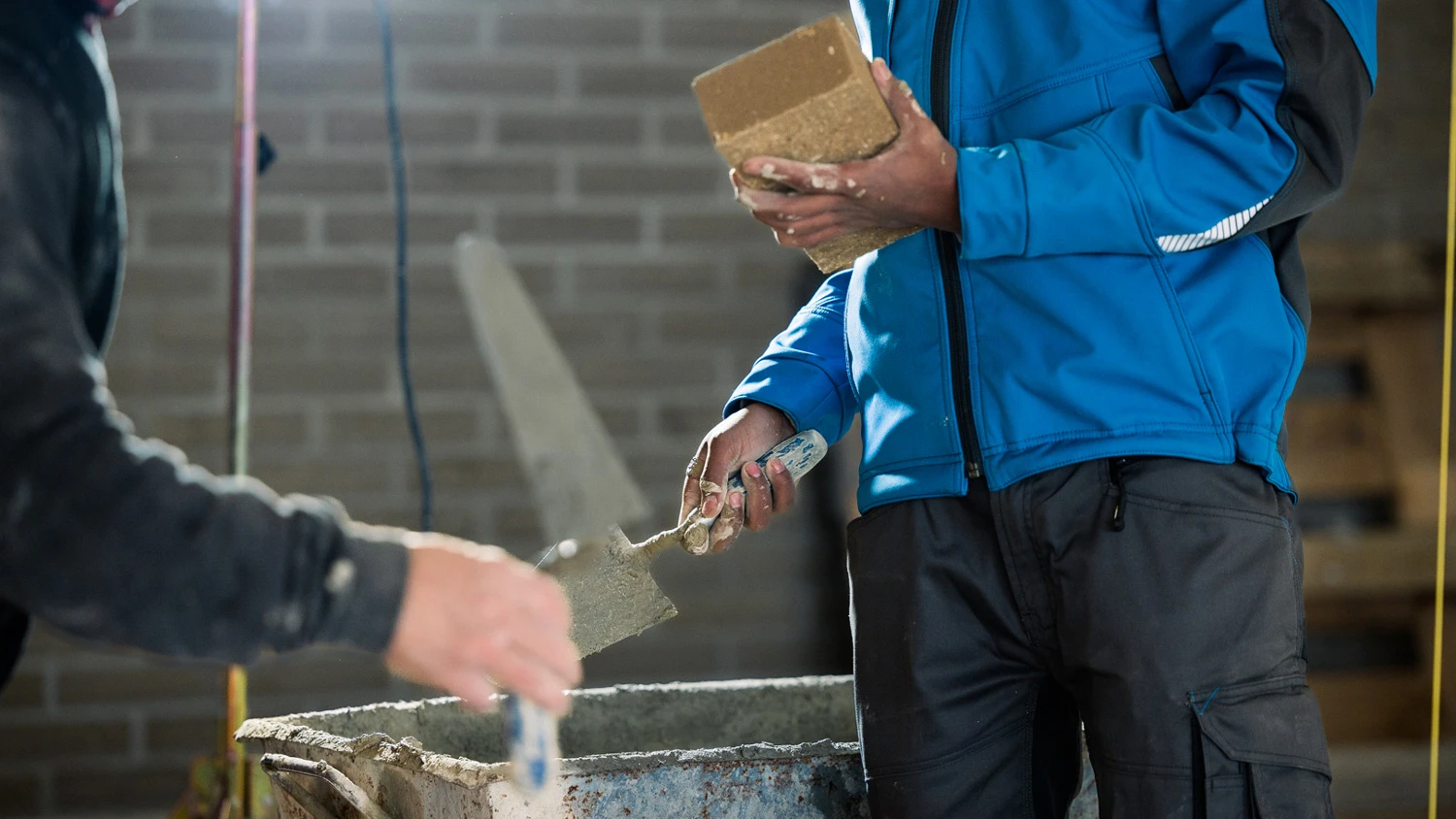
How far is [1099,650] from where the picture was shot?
0.96 meters

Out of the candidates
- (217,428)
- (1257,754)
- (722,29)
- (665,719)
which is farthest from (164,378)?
(1257,754)

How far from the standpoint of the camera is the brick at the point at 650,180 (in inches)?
112

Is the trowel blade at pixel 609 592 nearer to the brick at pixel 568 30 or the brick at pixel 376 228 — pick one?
the brick at pixel 376 228

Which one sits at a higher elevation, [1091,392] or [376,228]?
[376,228]

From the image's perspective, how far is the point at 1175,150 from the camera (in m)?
0.95

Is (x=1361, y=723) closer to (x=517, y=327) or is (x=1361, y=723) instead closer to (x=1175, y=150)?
(x=517, y=327)

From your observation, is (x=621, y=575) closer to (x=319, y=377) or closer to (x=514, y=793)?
(x=514, y=793)

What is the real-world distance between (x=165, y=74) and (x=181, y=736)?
1352 millimetres

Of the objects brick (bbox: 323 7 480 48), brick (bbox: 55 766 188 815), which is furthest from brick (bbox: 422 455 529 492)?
brick (bbox: 323 7 480 48)

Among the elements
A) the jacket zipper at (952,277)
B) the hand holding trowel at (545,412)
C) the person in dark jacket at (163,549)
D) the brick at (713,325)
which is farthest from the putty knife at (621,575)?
Result: the brick at (713,325)

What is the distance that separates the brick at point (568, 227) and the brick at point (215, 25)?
1.88ft

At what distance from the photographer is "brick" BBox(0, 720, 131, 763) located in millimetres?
2625

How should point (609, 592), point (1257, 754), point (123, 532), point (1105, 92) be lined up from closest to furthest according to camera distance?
point (123, 532) → point (1257, 754) → point (1105, 92) → point (609, 592)

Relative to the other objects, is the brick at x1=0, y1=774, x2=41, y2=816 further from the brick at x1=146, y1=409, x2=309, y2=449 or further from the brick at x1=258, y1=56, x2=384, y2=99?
the brick at x1=258, y1=56, x2=384, y2=99
